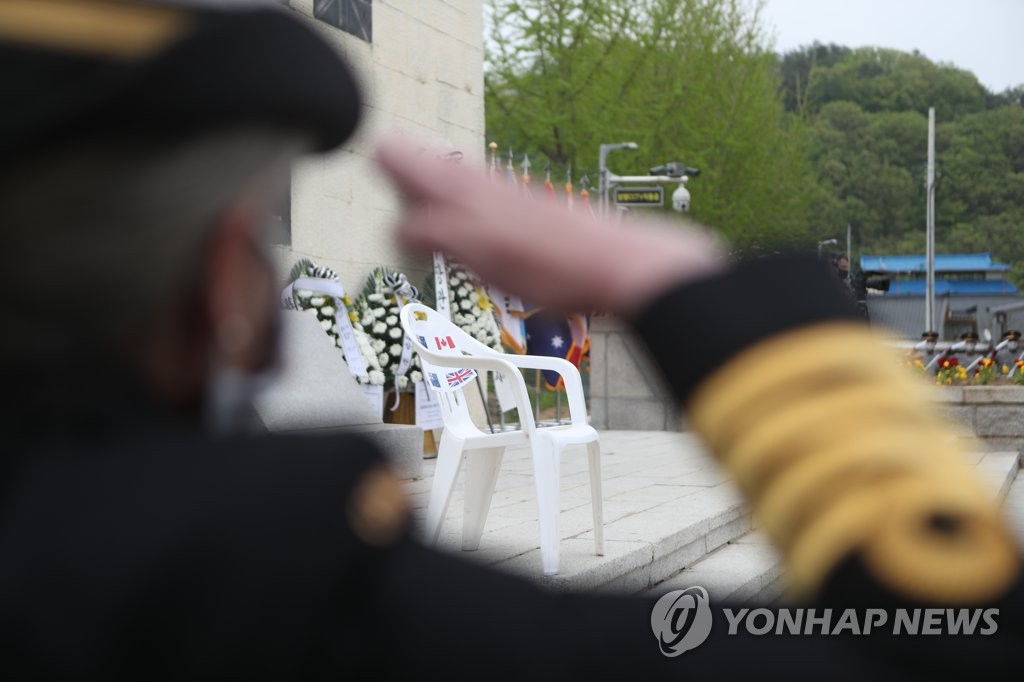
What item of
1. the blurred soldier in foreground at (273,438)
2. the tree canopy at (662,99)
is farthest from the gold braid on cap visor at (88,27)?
the tree canopy at (662,99)

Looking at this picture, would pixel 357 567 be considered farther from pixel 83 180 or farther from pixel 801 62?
pixel 801 62

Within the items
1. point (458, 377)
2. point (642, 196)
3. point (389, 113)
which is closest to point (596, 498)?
point (458, 377)

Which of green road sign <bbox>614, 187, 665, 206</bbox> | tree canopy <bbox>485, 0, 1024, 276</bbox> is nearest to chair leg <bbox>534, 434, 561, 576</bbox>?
tree canopy <bbox>485, 0, 1024, 276</bbox>

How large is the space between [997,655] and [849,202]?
68.9m

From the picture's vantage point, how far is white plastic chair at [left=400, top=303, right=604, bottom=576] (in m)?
4.52

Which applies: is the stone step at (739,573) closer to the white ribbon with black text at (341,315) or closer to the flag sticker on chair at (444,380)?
the flag sticker on chair at (444,380)

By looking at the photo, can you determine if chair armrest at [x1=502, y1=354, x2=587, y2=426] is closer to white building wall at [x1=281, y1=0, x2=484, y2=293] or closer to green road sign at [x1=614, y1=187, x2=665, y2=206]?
white building wall at [x1=281, y1=0, x2=484, y2=293]

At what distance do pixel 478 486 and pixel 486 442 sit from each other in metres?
0.22

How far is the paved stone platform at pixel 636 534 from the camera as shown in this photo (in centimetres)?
486

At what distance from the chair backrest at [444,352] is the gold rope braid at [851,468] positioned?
407 centimetres

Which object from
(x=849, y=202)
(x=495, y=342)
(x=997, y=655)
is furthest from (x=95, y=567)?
(x=849, y=202)

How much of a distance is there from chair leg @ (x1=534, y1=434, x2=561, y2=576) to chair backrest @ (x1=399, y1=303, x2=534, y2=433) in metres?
0.31

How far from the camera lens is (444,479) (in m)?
4.82

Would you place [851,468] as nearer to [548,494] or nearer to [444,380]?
[548,494]
